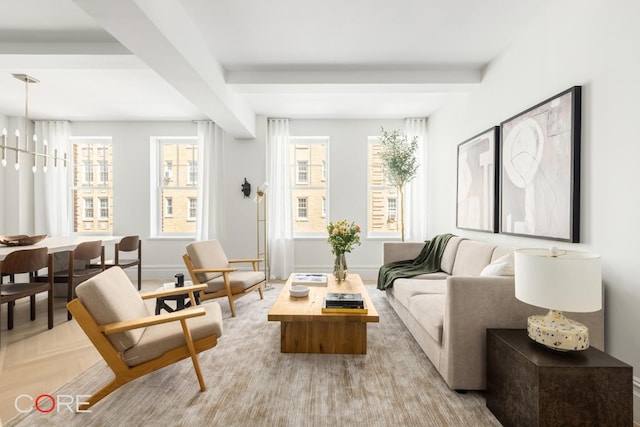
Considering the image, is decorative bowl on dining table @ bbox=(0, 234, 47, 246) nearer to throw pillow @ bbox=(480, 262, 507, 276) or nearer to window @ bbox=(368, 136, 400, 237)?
window @ bbox=(368, 136, 400, 237)

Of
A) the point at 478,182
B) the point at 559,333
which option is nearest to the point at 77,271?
the point at 559,333

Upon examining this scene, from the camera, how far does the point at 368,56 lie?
3.22 metres

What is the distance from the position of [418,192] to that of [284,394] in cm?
405

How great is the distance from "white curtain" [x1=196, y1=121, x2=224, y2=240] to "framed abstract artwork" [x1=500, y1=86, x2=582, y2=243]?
417cm

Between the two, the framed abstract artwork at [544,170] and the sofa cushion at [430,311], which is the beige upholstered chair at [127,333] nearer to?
the sofa cushion at [430,311]

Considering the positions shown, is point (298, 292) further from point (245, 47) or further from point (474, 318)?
point (245, 47)

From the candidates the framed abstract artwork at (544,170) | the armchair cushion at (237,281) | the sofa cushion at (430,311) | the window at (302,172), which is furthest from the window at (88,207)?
the framed abstract artwork at (544,170)

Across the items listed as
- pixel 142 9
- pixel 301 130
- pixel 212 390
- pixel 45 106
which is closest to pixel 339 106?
pixel 301 130

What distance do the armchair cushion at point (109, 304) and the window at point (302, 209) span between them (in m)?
3.63

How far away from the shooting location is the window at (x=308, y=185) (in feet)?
18.2

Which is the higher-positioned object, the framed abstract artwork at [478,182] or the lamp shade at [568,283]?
the framed abstract artwork at [478,182]

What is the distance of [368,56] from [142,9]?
2.08 meters

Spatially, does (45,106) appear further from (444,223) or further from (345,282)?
(444,223)

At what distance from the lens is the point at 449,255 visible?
3701 mm
